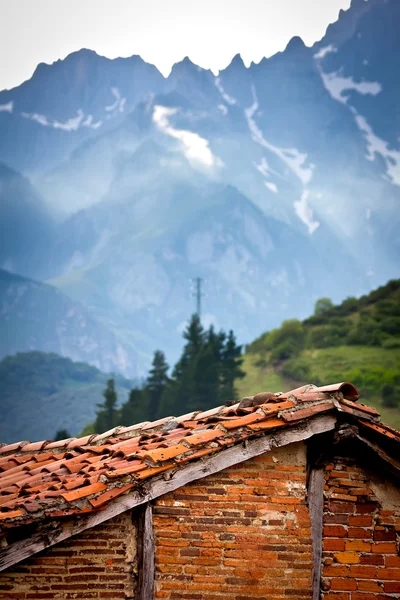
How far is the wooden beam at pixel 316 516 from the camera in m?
6.44

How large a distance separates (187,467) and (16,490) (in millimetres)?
1460

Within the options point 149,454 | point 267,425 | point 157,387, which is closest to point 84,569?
point 149,454

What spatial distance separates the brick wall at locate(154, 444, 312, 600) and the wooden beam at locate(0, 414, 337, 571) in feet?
0.48

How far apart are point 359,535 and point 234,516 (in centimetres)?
102

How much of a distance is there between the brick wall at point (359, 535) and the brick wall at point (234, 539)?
24cm

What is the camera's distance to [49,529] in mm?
6031

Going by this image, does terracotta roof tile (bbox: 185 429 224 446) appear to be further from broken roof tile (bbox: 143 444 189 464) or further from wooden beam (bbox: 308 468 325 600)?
wooden beam (bbox: 308 468 325 600)

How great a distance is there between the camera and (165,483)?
621cm

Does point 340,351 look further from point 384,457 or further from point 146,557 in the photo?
point 146,557

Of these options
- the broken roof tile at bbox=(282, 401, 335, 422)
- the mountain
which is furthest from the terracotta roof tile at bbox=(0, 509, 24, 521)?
the mountain

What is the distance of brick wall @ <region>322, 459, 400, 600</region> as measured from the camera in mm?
A: 6488

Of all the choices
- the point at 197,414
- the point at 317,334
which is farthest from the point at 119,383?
the point at 197,414

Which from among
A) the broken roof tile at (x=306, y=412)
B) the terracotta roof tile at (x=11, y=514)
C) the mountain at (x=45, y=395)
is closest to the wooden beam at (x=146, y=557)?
the terracotta roof tile at (x=11, y=514)

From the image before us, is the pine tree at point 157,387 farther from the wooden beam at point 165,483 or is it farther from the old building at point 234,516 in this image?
the wooden beam at point 165,483
